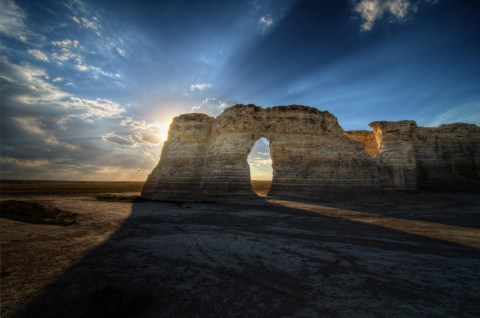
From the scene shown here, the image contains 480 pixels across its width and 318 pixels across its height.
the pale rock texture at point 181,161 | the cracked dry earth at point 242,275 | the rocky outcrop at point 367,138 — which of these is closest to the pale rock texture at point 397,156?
the rocky outcrop at point 367,138

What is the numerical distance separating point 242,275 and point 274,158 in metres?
17.5

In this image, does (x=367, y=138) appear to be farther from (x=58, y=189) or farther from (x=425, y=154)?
(x=58, y=189)

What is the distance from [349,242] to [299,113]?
58.4 ft

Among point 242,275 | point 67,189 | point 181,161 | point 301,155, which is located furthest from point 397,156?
point 67,189

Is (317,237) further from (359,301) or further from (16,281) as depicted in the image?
(16,281)

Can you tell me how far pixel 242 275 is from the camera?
10.3ft

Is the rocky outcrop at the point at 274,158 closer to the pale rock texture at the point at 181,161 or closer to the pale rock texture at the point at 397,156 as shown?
the pale rock texture at the point at 181,161

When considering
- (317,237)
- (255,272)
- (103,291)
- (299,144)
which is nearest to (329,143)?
(299,144)

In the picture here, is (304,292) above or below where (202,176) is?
below

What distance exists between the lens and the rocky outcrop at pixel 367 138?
28.5m

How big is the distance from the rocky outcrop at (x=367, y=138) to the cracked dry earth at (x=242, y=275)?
25414 mm

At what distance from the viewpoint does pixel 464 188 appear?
20.0 meters

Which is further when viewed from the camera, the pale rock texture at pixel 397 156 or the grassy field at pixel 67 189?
the grassy field at pixel 67 189

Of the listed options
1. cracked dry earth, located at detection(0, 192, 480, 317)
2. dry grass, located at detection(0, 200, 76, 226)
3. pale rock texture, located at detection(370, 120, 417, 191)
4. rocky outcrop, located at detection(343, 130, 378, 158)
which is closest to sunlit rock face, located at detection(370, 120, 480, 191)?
pale rock texture, located at detection(370, 120, 417, 191)
